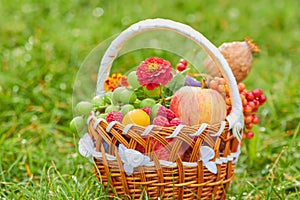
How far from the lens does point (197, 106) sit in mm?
1430

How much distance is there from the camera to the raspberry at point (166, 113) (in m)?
1.41

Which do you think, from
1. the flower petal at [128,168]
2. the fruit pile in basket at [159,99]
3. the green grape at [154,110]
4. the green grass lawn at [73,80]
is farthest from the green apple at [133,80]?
the green grass lawn at [73,80]

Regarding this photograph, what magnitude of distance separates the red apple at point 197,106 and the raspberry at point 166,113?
0.02m

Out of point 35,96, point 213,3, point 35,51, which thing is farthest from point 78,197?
point 213,3

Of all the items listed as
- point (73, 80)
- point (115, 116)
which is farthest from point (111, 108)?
point (73, 80)

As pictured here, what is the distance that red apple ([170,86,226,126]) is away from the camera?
1.42m

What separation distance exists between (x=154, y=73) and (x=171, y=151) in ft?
0.71

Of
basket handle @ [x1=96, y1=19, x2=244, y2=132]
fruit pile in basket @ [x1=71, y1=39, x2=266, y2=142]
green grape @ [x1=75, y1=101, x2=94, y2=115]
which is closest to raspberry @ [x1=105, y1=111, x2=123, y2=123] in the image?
fruit pile in basket @ [x1=71, y1=39, x2=266, y2=142]

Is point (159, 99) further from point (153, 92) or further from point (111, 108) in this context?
point (111, 108)

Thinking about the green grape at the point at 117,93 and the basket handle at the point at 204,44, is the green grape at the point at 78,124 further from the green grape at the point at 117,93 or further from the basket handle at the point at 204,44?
the basket handle at the point at 204,44

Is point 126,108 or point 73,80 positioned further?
point 73,80

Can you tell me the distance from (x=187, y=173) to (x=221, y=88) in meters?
0.27

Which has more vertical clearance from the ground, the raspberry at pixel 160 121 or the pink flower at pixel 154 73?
the pink flower at pixel 154 73

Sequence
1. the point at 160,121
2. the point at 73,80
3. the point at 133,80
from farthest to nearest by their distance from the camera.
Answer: the point at 73,80 < the point at 133,80 < the point at 160,121
